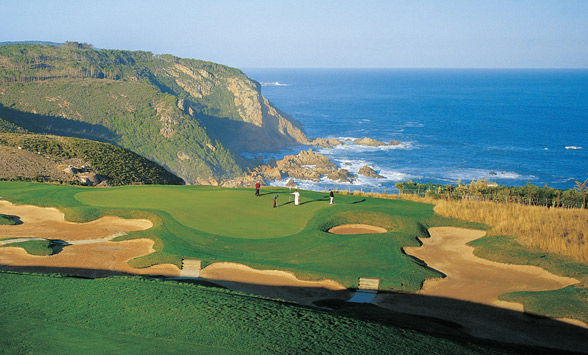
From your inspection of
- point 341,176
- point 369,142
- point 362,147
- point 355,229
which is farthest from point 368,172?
point 355,229

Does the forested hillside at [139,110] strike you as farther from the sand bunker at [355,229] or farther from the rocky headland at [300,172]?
the sand bunker at [355,229]

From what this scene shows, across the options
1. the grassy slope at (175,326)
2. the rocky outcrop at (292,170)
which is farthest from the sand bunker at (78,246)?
the rocky outcrop at (292,170)

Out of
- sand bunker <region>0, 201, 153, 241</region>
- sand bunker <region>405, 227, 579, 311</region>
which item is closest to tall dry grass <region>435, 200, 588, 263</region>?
sand bunker <region>405, 227, 579, 311</region>

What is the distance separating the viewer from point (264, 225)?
25.5 metres

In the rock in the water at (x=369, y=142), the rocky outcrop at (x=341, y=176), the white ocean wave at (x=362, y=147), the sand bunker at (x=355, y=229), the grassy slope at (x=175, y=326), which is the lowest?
the rocky outcrop at (x=341, y=176)

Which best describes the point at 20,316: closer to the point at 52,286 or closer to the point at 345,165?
the point at 52,286

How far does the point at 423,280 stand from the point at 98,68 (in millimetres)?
119403

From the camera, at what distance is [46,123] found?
93125mm

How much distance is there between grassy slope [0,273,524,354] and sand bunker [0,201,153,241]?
9519 mm

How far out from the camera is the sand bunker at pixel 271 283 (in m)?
18.6

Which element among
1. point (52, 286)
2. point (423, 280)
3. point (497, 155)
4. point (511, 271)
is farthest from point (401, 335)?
point (497, 155)

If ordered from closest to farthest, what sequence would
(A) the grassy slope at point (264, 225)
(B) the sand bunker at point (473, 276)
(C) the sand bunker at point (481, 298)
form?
(C) the sand bunker at point (481, 298), (B) the sand bunker at point (473, 276), (A) the grassy slope at point (264, 225)

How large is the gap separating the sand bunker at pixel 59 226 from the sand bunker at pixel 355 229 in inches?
399

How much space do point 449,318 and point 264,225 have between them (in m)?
11.2
